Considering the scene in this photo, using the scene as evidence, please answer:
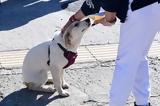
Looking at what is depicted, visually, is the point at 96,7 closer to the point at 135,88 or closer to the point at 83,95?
the point at 135,88

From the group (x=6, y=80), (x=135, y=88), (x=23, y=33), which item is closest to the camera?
(x=135, y=88)

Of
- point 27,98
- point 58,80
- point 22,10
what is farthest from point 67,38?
point 22,10

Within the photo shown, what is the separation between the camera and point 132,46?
12.0 feet

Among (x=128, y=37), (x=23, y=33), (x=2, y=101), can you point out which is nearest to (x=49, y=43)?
(x=2, y=101)

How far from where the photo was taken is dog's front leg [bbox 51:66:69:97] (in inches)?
193

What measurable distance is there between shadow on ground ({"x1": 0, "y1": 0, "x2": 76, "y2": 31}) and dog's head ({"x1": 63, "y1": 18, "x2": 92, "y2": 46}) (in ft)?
7.78

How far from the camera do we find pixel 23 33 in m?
6.80

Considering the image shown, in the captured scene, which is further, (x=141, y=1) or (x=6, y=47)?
(x=6, y=47)

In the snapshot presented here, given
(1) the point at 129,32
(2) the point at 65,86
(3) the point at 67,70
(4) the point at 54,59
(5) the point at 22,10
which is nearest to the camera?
(1) the point at 129,32

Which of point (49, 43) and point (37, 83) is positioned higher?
point (49, 43)

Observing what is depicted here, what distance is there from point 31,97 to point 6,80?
0.51 m

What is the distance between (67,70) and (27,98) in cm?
82

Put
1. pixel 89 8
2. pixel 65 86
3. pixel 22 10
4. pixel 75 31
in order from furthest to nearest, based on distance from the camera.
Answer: pixel 22 10, pixel 65 86, pixel 75 31, pixel 89 8

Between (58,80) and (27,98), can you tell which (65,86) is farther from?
(27,98)
